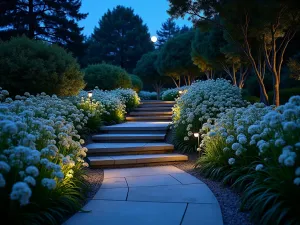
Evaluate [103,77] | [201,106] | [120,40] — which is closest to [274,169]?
[201,106]

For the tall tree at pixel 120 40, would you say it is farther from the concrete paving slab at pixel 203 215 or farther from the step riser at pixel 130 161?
the concrete paving slab at pixel 203 215

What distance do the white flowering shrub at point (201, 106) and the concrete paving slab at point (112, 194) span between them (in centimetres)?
234

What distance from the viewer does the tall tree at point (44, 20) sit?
20469 millimetres

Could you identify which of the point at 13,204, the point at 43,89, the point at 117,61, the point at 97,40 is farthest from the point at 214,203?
the point at 97,40

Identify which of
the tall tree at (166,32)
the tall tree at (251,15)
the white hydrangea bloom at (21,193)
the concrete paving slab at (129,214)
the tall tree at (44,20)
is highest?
the tall tree at (166,32)

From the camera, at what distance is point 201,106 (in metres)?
6.72

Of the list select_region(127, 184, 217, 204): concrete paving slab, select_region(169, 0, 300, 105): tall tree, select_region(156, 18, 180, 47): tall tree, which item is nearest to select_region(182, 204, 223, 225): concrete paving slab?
select_region(127, 184, 217, 204): concrete paving slab

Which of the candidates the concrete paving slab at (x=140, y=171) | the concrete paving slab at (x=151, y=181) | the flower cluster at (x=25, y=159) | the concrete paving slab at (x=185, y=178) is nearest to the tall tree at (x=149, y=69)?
the concrete paving slab at (x=140, y=171)

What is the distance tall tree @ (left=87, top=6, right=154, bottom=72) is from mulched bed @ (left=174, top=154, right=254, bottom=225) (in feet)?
105

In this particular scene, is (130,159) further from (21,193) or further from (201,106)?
(21,193)

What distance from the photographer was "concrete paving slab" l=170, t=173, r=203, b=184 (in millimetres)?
4367

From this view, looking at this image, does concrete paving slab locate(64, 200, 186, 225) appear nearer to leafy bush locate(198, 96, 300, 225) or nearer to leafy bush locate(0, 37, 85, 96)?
leafy bush locate(198, 96, 300, 225)

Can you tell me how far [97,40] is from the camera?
37000 millimetres

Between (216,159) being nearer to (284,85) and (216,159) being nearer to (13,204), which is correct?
(13,204)
